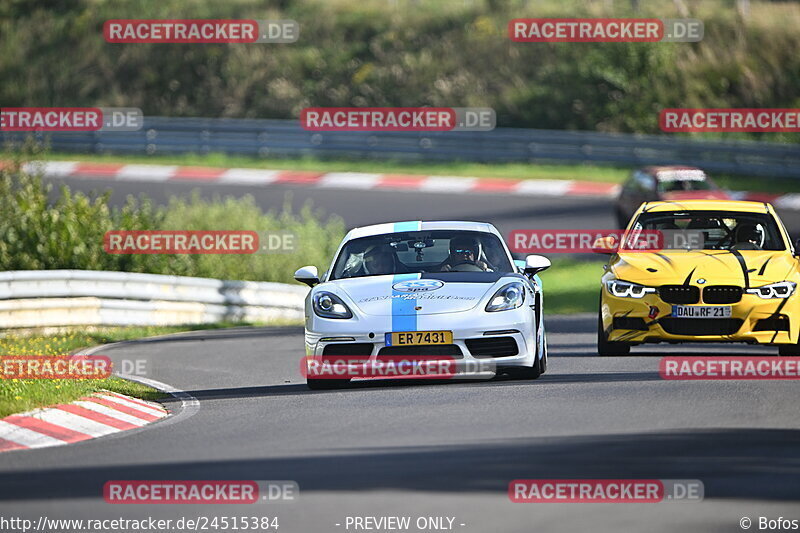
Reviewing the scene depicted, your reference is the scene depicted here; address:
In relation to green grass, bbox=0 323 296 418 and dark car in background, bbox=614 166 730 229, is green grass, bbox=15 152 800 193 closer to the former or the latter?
dark car in background, bbox=614 166 730 229

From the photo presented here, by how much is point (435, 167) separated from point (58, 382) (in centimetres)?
2568

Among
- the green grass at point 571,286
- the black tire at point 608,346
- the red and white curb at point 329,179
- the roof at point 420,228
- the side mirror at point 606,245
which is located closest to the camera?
the roof at point 420,228

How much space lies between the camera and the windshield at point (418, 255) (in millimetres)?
12703

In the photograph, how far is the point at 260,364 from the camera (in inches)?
606

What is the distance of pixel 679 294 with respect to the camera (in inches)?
497

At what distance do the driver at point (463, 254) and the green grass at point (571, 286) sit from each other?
1171 centimetres

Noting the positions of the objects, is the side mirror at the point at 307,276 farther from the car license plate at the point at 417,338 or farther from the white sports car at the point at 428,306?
the car license plate at the point at 417,338

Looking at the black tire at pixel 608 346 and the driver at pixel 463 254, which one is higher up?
the driver at pixel 463 254

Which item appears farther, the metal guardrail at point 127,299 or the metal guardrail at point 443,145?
the metal guardrail at point 443,145

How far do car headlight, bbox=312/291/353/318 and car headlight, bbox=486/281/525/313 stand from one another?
1.18m

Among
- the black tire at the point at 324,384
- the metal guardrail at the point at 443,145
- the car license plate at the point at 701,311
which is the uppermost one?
the metal guardrail at the point at 443,145

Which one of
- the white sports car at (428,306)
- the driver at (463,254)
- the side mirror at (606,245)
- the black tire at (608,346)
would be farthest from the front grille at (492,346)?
the side mirror at (606,245)

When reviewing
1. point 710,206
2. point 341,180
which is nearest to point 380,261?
point 710,206

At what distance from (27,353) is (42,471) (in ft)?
23.6
